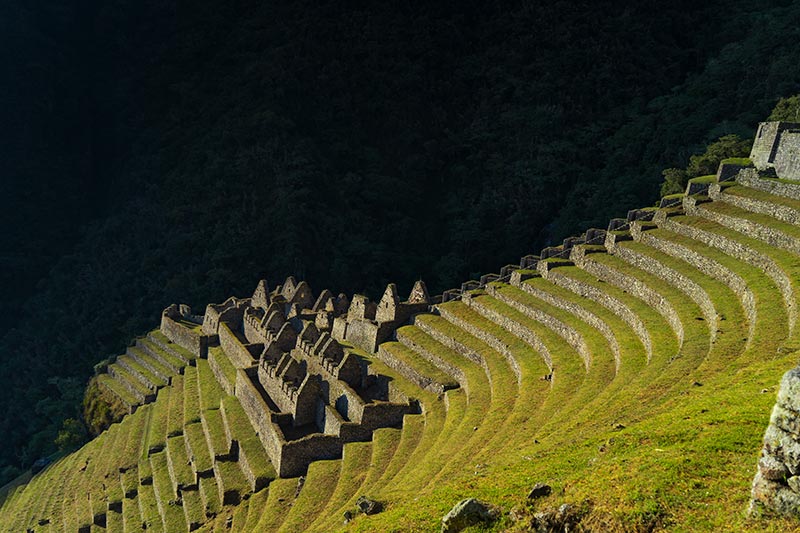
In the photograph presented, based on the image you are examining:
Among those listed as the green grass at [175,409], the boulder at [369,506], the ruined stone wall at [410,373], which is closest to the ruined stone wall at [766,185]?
the ruined stone wall at [410,373]

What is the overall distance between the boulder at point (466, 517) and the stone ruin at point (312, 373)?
15.4m

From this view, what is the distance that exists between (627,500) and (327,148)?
3550 inches

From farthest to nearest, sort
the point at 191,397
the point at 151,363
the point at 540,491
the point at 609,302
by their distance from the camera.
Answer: the point at 151,363
the point at 191,397
the point at 609,302
the point at 540,491

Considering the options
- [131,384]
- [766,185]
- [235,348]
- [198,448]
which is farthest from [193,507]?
[766,185]

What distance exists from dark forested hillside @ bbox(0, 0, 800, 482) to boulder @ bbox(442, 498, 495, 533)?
5326cm

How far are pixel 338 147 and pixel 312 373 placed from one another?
70149mm

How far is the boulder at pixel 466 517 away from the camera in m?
10.8

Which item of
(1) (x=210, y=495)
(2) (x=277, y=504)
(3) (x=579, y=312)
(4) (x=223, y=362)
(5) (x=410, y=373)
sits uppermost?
(3) (x=579, y=312)

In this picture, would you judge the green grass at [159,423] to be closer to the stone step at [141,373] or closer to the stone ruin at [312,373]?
the stone step at [141,373]

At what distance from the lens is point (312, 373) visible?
99.5 feet

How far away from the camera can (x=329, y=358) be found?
3116cm

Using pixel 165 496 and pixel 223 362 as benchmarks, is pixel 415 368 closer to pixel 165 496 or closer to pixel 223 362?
pixel 165 496

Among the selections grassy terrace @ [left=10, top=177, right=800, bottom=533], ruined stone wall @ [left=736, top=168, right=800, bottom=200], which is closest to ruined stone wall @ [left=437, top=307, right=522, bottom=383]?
grassy terrace @ [left=10, top=177, right=800, bottom=533]

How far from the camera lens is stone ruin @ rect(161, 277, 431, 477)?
2605 centimetres
